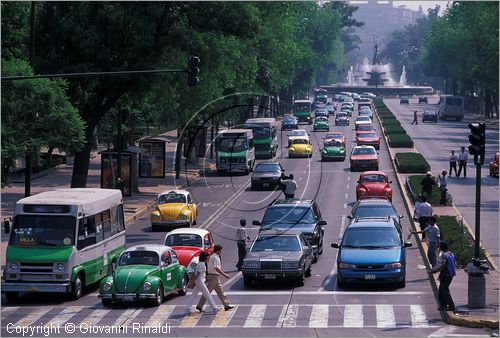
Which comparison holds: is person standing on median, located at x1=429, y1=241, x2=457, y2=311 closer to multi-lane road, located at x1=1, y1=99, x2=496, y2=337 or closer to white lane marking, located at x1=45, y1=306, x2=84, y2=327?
multi-lane road, located at x1=1, y1=99, x2=496, y2=337

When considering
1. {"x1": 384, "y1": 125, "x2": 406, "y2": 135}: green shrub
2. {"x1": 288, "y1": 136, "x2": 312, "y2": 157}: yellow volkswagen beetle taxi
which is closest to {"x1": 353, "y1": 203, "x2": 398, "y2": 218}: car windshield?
{"x1": 288, "y1": 136, "x2": 312, "y2": 157}: yellow volkswagen beetle taxi

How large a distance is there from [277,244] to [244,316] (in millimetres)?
5981

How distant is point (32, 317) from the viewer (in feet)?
89.7

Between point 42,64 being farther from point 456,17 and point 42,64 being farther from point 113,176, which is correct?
point 456,17

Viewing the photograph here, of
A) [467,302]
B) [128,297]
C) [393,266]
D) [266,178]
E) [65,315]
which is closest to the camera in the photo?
[65,315]

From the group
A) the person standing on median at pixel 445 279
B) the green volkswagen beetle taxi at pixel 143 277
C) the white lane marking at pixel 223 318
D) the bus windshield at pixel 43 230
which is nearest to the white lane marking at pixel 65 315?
the green volkswagen beetle taxi at pixel 143 277

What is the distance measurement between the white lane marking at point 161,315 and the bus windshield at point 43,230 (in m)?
3.76

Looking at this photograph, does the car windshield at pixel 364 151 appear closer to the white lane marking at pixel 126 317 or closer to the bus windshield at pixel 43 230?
the bus windshield at pixel 43 230

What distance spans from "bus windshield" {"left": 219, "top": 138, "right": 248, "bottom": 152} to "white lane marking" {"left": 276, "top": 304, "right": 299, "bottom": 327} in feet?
139

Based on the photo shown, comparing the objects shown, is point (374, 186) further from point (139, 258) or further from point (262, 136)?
point (139, 258)

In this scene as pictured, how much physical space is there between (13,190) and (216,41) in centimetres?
1431

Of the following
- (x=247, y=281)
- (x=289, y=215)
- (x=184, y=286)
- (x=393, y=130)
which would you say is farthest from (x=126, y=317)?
(x=393, y=130)

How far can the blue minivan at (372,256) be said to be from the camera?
A: 30.8 metres

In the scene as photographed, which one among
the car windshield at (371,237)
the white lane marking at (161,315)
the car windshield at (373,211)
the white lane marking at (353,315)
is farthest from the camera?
the car windshield at (373,211)
